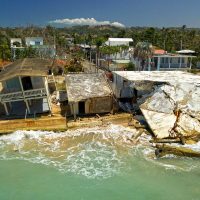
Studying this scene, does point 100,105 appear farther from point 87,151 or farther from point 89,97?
point 87,151

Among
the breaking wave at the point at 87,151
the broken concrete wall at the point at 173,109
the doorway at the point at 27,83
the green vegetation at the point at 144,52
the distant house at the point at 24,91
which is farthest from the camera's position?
the green vegetation at the point at 144,52

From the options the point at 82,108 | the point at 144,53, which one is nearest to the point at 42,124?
the point at 82,108

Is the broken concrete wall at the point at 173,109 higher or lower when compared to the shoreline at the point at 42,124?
higher

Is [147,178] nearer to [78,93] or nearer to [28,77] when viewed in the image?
[78,93]

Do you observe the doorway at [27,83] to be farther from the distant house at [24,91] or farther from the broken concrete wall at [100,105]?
the broken concrete wall at [100,105]

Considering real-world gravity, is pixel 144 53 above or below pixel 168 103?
above

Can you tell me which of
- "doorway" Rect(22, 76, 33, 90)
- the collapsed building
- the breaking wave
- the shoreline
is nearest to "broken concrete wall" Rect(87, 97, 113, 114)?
the shoreline

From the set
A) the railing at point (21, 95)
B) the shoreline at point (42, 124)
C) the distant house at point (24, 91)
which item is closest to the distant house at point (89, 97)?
the shoreline at point (42, 124)

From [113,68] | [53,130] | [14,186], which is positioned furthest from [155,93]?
[113,68]
